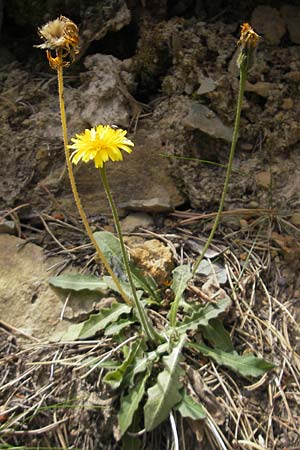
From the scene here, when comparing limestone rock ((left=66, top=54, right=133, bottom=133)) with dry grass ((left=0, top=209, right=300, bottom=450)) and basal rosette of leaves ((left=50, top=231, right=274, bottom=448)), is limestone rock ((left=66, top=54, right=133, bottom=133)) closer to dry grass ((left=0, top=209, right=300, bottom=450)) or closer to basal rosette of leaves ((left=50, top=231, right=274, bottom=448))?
basal rosette of leaves ((left=50, top=231, right=274, bottom=448))

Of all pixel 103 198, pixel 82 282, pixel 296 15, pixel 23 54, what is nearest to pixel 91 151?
pixel 82 282

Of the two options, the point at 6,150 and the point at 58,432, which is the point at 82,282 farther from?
the point at 6,150

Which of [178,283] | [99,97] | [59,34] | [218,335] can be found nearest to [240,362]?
[218,335]

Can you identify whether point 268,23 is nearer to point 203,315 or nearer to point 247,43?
point 247,43

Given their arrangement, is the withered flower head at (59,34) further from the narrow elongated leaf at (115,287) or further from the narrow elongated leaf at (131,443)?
the narrow elongated leaf at (131,443)

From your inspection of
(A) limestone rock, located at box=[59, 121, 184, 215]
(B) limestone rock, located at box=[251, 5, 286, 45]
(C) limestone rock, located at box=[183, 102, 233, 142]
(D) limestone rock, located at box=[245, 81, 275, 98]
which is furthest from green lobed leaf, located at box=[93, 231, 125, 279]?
(B) limestone rock, located at box=[251, 5, 286, 45]

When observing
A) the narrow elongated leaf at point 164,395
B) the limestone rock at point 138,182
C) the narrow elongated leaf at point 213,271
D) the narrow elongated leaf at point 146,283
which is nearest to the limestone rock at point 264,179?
the limestone rock at point 138,182
